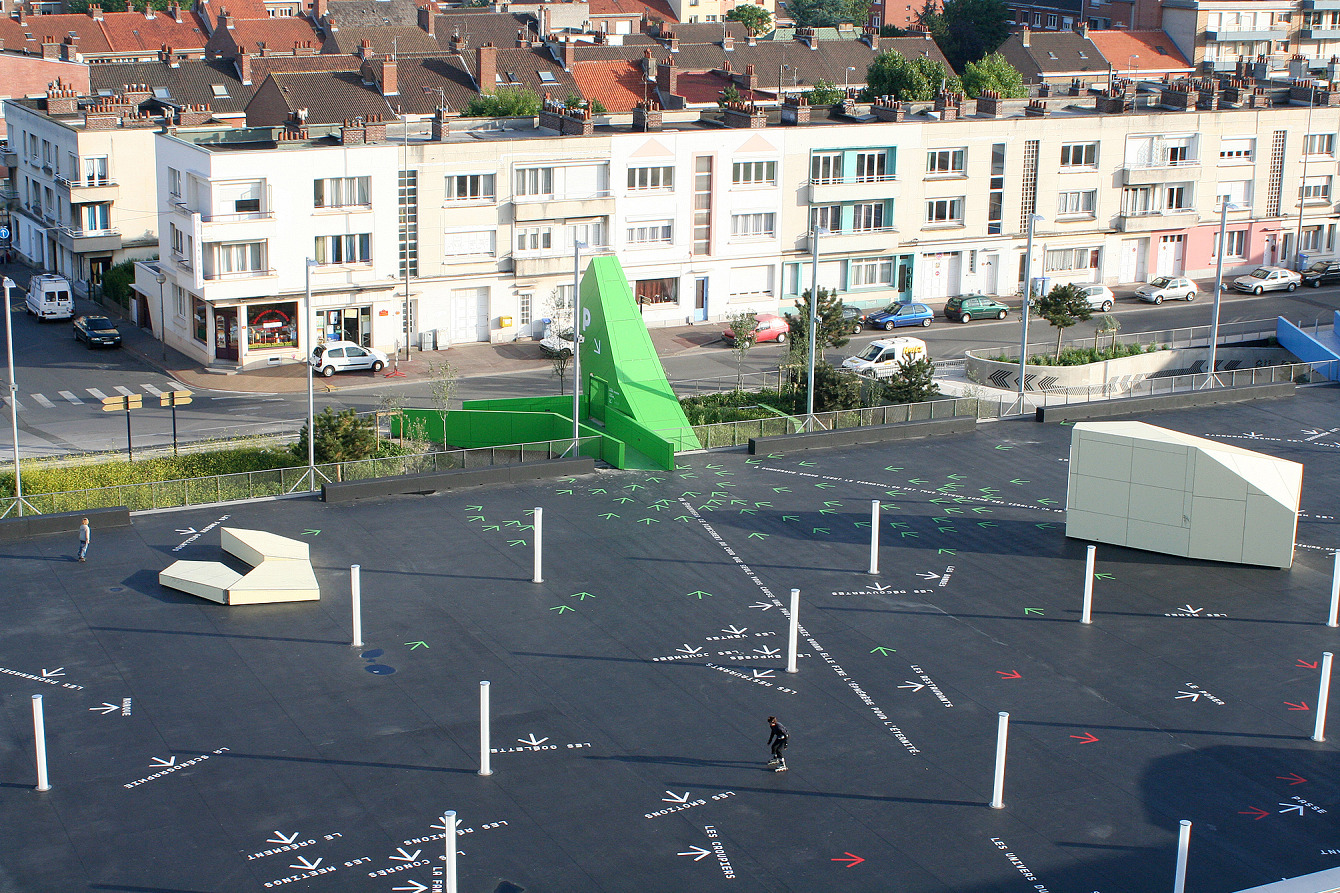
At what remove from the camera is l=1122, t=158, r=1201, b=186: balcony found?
7700cm

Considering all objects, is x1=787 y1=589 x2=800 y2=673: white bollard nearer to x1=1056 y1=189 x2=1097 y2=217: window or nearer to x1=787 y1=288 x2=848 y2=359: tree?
x1=787 y1=288 x2=848 y2=359: tree

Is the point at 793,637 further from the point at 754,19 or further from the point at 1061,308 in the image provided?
the point at 754,19

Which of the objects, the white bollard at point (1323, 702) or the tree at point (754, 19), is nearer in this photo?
the white bollard at point (1323, 702)

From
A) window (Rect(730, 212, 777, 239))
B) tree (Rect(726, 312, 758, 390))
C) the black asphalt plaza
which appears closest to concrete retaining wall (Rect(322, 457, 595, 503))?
the black asphalt plaza

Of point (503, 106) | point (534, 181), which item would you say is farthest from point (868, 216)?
point (503, 106)

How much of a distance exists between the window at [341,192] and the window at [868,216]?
2328 centimetres

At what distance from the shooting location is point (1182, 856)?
22.4 m

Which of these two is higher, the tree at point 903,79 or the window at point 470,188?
the tree at point 903,79

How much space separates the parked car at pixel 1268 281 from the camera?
77188mm

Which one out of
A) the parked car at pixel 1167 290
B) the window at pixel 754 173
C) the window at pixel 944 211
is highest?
the window at pixel 754 173

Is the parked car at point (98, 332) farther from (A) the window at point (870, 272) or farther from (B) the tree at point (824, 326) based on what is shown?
(A) the window at point (870, 272)

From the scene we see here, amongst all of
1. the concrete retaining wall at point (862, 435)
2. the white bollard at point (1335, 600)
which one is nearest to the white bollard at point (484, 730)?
the concrete retaining wall at point (862, 435)

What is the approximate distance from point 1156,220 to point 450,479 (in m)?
51.4

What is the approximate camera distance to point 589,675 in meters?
29.3
